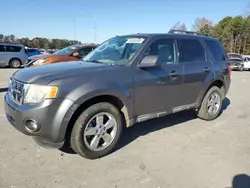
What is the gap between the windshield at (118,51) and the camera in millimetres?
3982

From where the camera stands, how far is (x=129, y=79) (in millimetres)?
3670

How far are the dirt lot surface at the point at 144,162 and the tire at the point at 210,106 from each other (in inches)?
22.1

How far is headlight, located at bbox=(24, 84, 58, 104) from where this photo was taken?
9.92 feet

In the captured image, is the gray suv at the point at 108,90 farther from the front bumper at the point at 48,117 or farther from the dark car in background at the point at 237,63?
the dark car in background at the point at 237,63

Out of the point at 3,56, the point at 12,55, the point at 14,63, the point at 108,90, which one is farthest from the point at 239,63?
the point at 108,90

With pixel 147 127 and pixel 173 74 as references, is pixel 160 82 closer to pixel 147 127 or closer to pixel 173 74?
pixel 173 74

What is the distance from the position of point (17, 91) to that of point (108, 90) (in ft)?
4.04

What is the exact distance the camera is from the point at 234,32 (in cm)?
4903

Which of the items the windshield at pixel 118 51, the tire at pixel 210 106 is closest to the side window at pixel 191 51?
the tire at pixel 210 106

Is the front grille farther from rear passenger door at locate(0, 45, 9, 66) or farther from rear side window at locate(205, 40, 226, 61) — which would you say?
rear passenger door at locate(0, 45, 9, 66)

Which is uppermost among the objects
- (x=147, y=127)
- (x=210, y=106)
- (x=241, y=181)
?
(x=210, y=106)

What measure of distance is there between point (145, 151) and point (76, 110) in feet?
4.17

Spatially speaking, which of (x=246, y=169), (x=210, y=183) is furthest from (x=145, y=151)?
(x=246, y=169)

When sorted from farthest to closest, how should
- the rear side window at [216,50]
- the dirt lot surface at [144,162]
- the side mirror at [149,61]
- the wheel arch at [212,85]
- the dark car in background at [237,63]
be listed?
the dark car in background at [237,63], the rear side window at [216,50], the wheel arch at [212,85], the side mirror at [149,61], the dirt lot surface at [144,162]
